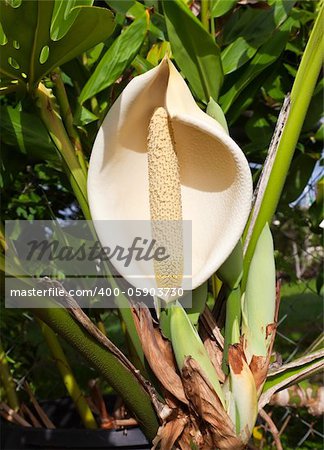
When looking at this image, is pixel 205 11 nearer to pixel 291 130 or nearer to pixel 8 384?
pixel 291 130

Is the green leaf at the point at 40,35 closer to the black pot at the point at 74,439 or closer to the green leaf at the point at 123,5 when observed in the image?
the green leaf at the point at 123,5

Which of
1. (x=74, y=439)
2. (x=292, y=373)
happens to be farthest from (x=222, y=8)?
(x=74, y=439)

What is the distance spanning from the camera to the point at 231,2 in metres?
0.70

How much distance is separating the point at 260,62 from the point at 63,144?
28 centimetres

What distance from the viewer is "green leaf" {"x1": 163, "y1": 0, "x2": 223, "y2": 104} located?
608mm

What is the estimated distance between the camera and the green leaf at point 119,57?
622 mm

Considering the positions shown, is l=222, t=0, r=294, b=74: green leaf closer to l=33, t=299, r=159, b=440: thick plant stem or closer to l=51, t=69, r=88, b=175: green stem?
l=51, t=69, r=88, b=175: green stem

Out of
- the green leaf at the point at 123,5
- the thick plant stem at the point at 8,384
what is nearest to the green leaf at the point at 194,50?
the green leaf at the point at 123,5

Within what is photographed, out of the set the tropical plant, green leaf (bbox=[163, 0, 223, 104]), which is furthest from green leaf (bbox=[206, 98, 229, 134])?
green leaf (bbox=[163, 0, 223, 104])

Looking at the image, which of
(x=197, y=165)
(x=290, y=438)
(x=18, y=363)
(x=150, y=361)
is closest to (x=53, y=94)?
(x=197, y=165)

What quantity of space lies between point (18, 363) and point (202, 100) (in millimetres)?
681

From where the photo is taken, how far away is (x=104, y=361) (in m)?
0.51

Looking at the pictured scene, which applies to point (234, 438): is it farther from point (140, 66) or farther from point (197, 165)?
point (140, 66)

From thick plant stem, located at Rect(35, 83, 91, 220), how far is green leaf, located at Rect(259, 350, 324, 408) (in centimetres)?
26
